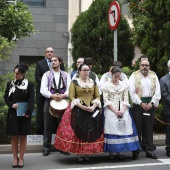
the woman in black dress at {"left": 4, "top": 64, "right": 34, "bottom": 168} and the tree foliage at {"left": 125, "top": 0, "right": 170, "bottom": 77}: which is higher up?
the tree foliage at {"left": 125, "top": 0, "right": 170, "bottom": 77}

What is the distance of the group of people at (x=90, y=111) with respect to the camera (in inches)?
307

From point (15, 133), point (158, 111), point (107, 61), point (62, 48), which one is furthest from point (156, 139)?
point (62, 48)

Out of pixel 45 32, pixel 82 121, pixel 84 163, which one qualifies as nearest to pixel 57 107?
pixel 82 121

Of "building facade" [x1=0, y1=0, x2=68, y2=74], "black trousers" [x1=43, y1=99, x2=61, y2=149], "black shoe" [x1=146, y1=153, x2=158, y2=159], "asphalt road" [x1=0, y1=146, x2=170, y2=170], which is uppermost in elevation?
"building facade" [x1=0, y1=0, x2=68, y2=74]

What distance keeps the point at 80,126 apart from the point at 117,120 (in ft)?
2.43

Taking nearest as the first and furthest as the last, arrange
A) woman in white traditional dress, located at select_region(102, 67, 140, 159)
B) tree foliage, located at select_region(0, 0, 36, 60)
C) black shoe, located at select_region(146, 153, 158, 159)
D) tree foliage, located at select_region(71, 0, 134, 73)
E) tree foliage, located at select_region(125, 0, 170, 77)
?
1. woman in white traditional dress, located at select_region(102, 67, 140, 159)
2. black shoe, located at select_region(146, 153, 158, 159)
3. tree foliage, located at select_region(125, 0, 170, 77)
4. tree foliage, located at select_region(0, 0, 36, 60)
5. tree foliage, located at select_region(71, 0, 134, 73)

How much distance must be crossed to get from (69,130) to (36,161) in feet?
3.30

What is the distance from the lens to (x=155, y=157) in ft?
28.2

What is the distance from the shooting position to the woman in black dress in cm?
768

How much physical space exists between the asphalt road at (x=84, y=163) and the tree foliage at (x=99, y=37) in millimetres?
7874

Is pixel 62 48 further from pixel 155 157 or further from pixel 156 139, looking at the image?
pixel 155 157

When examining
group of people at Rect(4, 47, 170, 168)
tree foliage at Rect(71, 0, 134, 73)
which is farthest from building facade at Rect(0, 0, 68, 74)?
group of people at Rect(4, 47, 170, 168)

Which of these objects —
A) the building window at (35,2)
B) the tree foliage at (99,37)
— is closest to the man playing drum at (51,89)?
the tree foliage at (99,37)

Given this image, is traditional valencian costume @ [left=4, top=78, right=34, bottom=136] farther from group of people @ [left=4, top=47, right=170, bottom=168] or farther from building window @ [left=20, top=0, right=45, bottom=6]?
building window @ [left=20, top=0, right=45, bottom=6]
